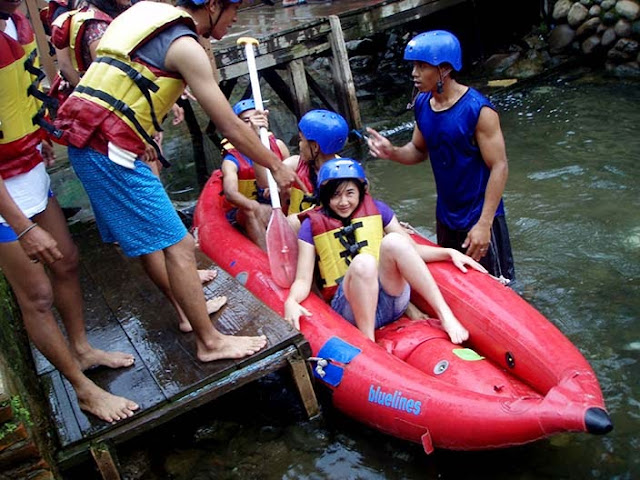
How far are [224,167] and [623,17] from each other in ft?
22.1

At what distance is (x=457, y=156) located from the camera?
352 cm

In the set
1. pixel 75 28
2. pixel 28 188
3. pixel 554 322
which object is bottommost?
pixel 554 322

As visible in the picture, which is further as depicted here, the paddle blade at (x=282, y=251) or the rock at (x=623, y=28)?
the rock at (x=623, y=28)

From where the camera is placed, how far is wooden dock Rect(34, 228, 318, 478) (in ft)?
9.50

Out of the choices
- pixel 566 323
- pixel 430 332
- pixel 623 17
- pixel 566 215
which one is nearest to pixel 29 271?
pixel 430 332

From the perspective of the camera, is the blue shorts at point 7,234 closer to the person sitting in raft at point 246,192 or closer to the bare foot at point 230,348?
the bare foot at point 230,348

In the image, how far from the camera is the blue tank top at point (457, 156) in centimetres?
340

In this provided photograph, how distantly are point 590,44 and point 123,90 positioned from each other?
330 inches

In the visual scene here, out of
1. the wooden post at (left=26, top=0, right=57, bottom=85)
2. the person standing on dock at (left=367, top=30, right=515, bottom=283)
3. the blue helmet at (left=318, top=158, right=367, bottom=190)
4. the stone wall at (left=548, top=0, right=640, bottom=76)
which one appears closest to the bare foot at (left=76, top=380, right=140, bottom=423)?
the blue helmet at (left=318, top=158, right=367, bottom=190)

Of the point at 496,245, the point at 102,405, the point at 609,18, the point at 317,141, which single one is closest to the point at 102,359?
the point at 102,405

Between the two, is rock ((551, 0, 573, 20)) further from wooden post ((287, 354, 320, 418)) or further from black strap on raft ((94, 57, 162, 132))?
black strap on raft ((94, 57, 162, 132))

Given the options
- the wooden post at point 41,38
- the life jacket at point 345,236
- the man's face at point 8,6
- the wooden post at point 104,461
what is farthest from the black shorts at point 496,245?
the wooden post at point 41,38

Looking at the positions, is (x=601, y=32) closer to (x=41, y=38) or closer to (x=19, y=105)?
(x=41, y=38)

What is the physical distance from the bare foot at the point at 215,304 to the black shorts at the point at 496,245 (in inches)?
55.2
